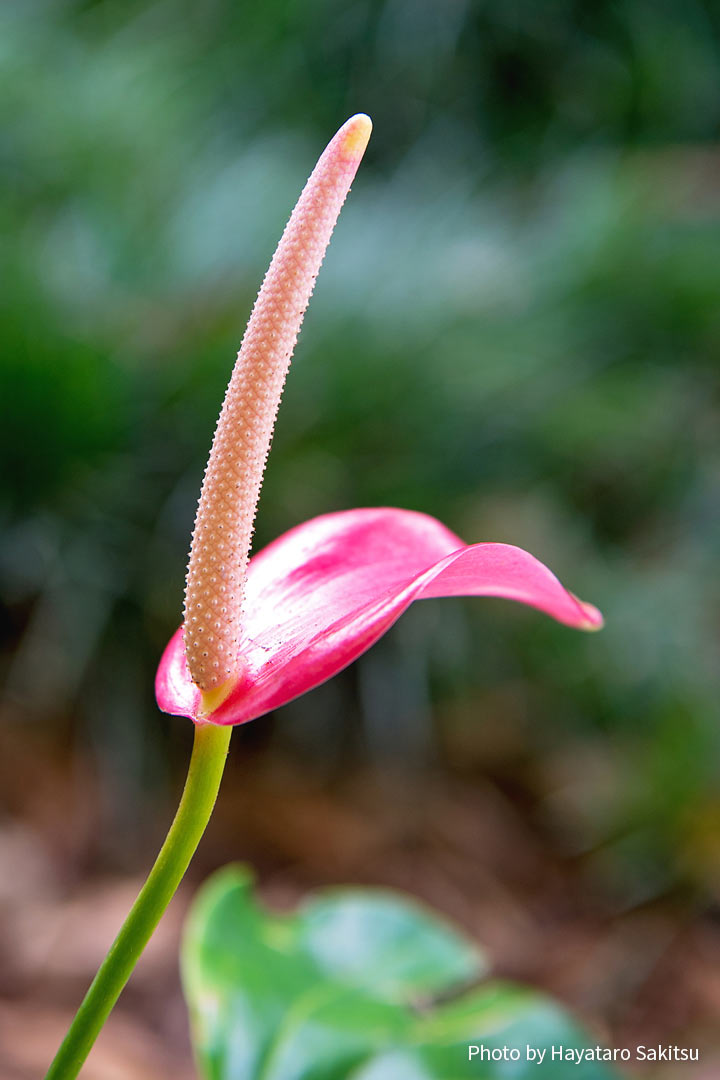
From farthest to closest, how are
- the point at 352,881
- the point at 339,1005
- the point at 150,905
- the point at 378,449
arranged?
the point at 378,449
the point at 352,881
the point at 339,1005
the point at 150,905

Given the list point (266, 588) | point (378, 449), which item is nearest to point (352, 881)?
point (378, 449)

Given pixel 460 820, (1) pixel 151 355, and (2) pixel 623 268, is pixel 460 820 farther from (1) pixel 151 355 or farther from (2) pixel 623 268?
(2) pixel 623 268

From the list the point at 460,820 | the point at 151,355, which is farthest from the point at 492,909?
the point at 151,355

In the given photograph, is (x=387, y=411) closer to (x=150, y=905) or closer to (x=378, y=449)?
(x=378, y=449)

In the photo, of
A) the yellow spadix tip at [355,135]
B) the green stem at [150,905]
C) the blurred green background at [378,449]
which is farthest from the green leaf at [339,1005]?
the blurred green background at [378,449]

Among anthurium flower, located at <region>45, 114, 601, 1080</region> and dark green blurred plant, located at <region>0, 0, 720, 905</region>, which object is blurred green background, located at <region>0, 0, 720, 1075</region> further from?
anthurium flower, located at <region>45, 114, 601, 1080</region>
